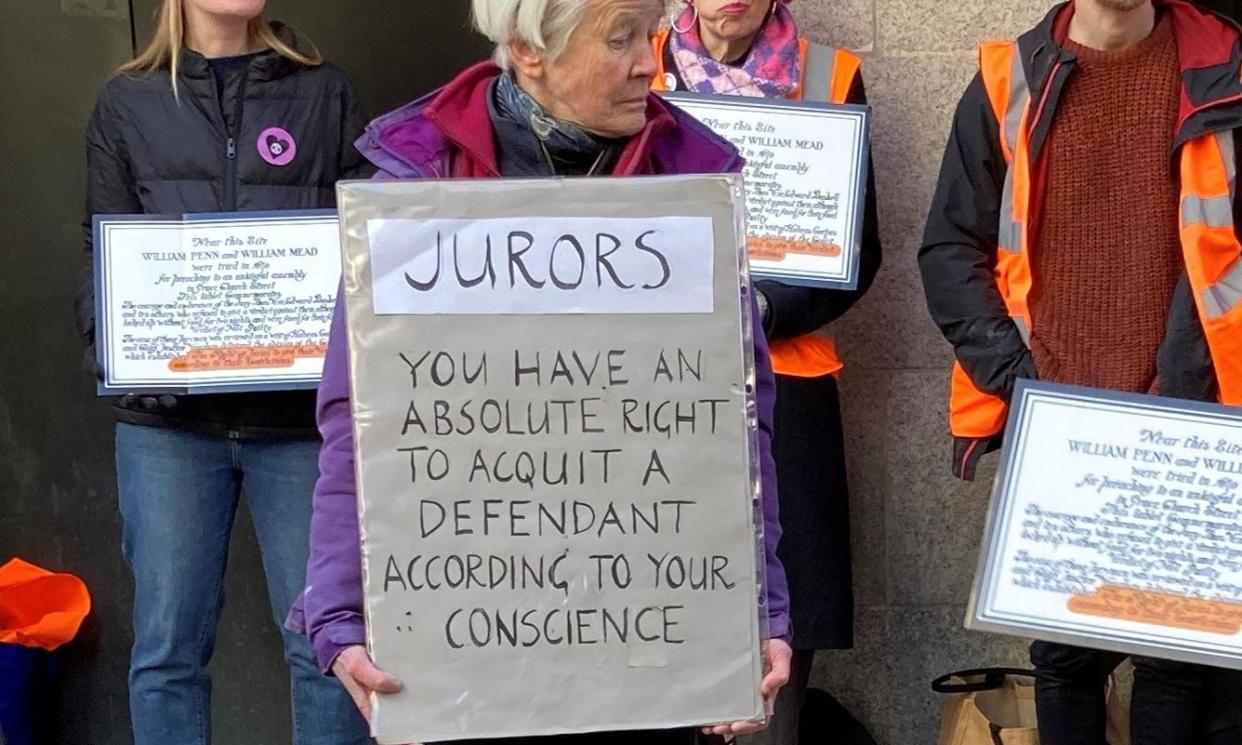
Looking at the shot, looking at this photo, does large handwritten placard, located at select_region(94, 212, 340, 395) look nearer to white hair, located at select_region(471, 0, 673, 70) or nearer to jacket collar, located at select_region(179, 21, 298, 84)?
jacket collar, located at select_region(179, 21, 298, 84)

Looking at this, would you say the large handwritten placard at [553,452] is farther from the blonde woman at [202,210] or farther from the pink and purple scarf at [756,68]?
the pink and purple scarf at [756,68]

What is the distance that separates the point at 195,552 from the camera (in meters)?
3.43

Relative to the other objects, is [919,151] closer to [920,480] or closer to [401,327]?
[920,480]

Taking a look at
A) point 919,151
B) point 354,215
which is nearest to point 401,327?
point 354,215

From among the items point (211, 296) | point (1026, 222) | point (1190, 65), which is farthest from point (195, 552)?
point (1190, 65)

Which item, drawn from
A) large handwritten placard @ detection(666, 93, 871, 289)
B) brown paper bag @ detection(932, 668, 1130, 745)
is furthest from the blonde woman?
brown paper bag @ detection(932, 668, 1130, 745)

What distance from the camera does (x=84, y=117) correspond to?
4.25m

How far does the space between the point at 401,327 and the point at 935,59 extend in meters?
2.57

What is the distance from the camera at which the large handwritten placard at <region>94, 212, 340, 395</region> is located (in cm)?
331

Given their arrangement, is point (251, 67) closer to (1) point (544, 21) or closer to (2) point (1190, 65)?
(1) point (544, 21)

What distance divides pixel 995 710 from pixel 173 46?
2.45m

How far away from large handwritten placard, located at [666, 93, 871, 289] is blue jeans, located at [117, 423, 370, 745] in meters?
1.08

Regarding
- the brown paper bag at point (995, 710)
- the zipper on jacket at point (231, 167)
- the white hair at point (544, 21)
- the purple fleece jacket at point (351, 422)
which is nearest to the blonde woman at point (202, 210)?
the zipper on jacket at point (231, 167)

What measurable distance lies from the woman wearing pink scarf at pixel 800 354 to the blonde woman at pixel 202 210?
0.79 meters
